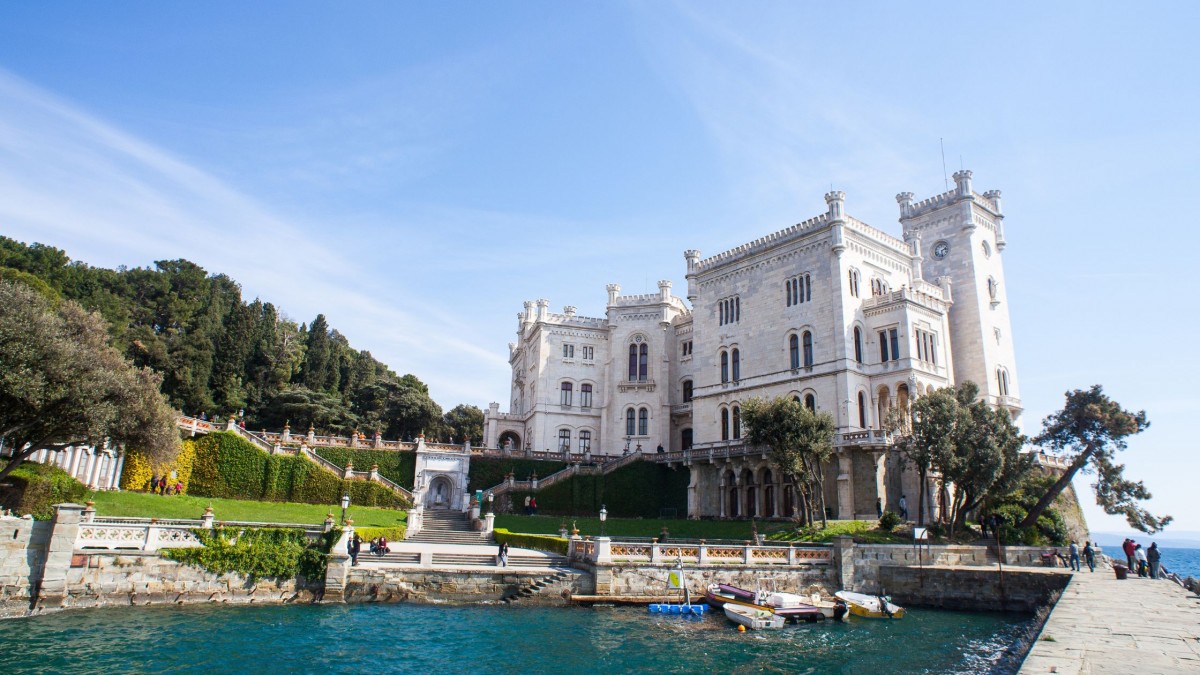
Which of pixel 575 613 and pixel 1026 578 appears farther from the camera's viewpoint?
pixel 1026 578

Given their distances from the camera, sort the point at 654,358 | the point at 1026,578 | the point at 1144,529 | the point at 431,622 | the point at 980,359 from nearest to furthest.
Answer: the point at 431,622 → the point at 1026,578 → the point at 1144,529 → the point at 980,359 → the point at 654,358

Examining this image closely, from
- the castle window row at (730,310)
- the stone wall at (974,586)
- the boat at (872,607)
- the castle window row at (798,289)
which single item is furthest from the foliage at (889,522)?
the castle window row at (730,310)

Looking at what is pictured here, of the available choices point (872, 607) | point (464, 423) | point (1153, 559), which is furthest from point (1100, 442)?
point (464, 423)

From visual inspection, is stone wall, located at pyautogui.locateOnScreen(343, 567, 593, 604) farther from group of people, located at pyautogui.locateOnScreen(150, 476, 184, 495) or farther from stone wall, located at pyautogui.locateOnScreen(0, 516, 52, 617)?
group of people, located at pyautogui.locateOnScreen(150, 476, 184, 495)

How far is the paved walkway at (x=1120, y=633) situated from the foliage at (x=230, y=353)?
5348cm

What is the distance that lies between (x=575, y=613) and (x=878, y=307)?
90.6ft

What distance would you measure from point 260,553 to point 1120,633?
22822mm

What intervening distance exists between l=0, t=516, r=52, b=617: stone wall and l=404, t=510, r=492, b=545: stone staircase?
14.9 meters

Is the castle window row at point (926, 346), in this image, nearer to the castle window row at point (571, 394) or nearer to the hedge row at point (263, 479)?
the castle window row at point (571, 394)

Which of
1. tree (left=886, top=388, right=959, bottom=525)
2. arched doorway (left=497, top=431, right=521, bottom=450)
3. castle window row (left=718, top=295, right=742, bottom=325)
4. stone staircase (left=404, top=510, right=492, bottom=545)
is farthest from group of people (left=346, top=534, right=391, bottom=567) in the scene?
arched doorway (left=497, top=431, right=521, bottom=450)

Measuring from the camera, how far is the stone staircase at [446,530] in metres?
33.2

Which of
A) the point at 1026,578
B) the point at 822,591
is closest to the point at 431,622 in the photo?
the point at 822,591

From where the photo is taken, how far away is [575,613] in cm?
2317

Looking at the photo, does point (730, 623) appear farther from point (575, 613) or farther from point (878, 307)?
point (878, 307)
